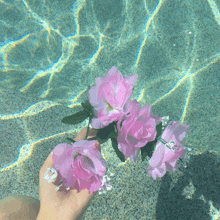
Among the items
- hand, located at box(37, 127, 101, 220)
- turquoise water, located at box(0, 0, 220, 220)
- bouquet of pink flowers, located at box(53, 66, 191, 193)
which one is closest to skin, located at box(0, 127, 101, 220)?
hand, located at box(37, 127, 101, 220)

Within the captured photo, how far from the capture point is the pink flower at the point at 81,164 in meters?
0.72

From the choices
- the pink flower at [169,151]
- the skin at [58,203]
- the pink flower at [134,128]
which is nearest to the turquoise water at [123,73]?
the skin at [58,203]

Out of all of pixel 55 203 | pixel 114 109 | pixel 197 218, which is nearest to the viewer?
pixel 114 109

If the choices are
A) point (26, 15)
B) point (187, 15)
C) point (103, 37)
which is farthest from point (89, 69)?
point (187, 15)

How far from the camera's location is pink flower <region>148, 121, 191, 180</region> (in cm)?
79

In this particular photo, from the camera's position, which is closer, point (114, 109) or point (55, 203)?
point (114, 109)

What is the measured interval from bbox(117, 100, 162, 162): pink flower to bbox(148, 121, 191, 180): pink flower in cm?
10

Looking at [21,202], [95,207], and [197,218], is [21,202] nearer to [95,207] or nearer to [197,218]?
[95,207]

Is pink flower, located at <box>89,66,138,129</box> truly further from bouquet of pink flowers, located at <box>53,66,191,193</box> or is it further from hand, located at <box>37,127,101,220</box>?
hand, located at <box>37,127,101,220</box>

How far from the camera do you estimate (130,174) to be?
1.82m

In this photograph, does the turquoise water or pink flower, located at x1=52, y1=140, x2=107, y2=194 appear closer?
pink flower, located at x1=52, y1=140, x2=107, y2=194

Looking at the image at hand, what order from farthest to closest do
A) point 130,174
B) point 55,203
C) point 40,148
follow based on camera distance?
point 40,148 → point 130,174 → point 55,203

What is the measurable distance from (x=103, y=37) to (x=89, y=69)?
364 millimetres

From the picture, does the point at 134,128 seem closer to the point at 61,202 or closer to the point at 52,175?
the point at 52,175
